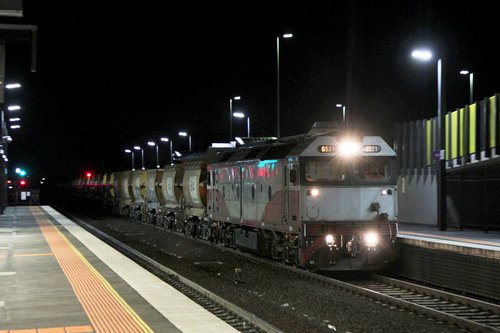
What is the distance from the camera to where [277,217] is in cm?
1905

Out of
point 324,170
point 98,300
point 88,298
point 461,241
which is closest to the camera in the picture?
point 98,300

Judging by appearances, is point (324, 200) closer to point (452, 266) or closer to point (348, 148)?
point (348, 148)

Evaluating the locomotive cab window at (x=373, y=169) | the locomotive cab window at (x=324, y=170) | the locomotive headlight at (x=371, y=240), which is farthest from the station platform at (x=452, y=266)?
the locomotive cab window at (x=324, y=170)

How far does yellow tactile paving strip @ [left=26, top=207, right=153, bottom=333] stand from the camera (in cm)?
1061

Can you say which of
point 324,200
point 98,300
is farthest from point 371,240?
point 98,300

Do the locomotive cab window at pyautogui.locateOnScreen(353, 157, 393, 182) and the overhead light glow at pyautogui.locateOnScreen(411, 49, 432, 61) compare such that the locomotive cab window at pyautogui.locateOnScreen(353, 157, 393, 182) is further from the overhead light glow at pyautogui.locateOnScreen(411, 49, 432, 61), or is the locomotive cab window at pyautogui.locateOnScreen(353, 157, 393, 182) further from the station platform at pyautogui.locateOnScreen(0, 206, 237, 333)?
the overhead light glow at pyautogui.locateOnScreen(411, 49, 432, 61)

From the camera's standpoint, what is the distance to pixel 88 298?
13.4m

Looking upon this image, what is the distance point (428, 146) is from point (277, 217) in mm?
14559

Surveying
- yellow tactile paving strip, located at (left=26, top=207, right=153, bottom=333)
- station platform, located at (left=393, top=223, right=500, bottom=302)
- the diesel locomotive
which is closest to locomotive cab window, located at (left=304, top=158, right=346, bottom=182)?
the diesel locomotive

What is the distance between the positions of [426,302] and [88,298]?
6.68 meters

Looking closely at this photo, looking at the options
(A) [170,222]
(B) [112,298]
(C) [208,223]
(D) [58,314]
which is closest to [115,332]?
(D) [58,314]

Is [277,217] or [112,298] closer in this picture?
[112,298]

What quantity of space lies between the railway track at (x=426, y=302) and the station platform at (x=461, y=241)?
4.39 feet

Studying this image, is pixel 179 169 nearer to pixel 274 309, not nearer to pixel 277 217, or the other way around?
pixel 277 217
